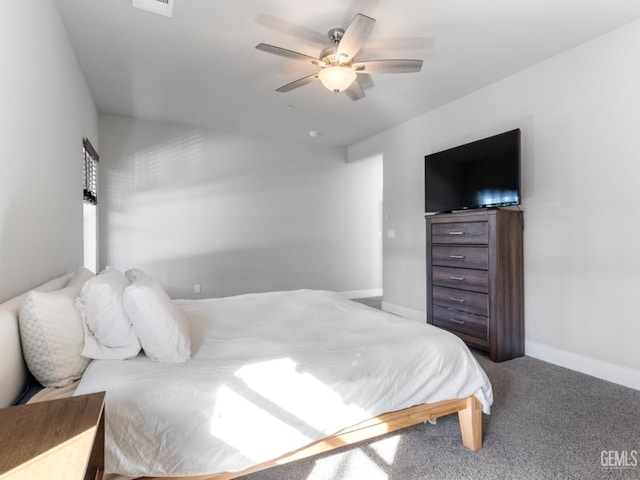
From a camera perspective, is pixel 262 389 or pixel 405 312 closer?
pixel 262 389

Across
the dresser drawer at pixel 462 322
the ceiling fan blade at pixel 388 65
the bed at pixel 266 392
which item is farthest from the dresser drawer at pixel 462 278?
the ceiling fan blade at pixel 388 65

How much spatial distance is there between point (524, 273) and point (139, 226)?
14.5ft

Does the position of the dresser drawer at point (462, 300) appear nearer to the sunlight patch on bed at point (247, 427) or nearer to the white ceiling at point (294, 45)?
the white ceiling at point (294, 45)

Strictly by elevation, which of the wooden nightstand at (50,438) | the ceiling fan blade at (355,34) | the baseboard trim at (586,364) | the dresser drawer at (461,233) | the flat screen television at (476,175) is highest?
the ceiling fan blade at (355,34)

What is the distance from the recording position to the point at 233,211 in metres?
5.03

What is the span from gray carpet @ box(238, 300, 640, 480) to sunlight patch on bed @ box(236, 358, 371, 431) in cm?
36

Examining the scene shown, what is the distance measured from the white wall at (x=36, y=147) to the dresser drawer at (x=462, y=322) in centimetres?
324

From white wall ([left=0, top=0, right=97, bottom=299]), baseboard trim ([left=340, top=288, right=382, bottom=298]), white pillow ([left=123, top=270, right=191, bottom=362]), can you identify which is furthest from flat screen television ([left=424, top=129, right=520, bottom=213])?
white wall ([left=0, top=0, right=97, bottom=299])

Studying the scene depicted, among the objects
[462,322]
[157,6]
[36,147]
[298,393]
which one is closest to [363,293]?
[462,322]

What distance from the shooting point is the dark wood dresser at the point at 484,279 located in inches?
117

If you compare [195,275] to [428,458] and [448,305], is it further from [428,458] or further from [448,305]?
[428,458]

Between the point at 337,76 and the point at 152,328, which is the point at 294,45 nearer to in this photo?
the point at 337,76

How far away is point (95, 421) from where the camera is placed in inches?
32.6

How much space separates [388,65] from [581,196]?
6.15 feet
